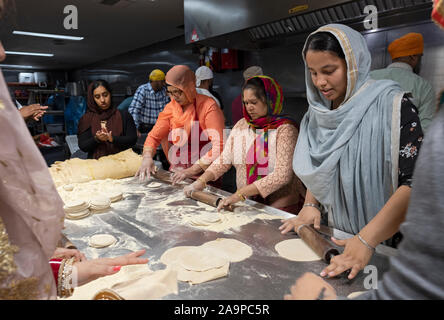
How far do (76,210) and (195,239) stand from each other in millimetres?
745

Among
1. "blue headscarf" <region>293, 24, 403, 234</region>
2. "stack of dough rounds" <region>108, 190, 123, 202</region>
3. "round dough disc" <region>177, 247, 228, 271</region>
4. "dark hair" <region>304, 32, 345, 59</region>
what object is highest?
"dark hair" <region>304, 32, 345, 59</region>

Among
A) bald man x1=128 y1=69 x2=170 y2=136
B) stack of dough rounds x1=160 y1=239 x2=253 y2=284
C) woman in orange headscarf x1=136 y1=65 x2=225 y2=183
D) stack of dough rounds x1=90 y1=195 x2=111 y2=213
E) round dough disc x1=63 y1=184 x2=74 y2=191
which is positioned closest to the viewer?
stack of dough rounds x1=160 y1=239 x2=253 y2=284

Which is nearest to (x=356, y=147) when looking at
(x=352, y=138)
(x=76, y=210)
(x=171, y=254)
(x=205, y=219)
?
(x=352, y=138)

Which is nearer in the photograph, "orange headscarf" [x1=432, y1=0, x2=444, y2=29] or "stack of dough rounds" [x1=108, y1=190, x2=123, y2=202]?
"orange headscarf" [x1=432, y1=0, x2=444, y2=29]

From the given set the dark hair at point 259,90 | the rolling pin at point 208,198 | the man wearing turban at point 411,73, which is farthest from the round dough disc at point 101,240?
the man wearing turban at point 411,73

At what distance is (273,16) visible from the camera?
2.45 meters

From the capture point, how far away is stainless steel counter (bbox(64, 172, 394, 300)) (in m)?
0.99

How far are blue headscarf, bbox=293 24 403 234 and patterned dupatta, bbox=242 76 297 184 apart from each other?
1.43 feet

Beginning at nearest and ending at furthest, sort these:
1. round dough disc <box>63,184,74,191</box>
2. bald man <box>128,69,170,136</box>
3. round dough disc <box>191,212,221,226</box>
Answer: round dough disc <box>191,212,221,226</box>, round dough disc <box>63,184,74,191</box>, bald man <box>128,69,170,136</box>

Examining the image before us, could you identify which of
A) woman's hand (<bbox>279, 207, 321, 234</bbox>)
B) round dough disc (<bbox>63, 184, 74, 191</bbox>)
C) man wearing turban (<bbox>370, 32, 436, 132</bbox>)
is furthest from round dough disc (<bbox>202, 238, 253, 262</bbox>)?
man wearing turban (<bbox>370, 32, 436, 132</bbox>)

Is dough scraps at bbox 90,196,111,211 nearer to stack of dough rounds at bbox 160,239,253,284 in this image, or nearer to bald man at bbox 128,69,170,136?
stack of dough rounds at bbox 160,239,253,284

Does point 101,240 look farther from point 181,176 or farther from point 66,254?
point 181,176

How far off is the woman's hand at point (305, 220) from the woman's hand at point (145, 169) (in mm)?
1392

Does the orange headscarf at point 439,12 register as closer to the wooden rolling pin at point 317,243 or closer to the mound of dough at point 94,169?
the wooden rolling pin at point 317,243
